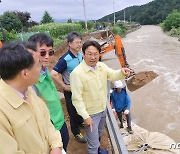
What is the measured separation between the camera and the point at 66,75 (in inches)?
121

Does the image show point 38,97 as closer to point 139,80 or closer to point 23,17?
point 139,80

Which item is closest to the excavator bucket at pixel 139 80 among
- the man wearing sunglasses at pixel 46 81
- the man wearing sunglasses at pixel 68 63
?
the man wearing sunglasses at pixel 68 63

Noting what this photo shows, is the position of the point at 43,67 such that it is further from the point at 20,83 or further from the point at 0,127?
the point at 0,127

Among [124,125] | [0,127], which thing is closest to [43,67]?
[0,127]

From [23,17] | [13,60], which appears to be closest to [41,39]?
[13,60]

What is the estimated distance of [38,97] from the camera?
1.63 meters

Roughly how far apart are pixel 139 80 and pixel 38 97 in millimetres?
9846

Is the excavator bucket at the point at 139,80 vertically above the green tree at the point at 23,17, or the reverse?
the green tree at the point at 23,17

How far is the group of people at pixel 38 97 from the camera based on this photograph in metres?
1.26

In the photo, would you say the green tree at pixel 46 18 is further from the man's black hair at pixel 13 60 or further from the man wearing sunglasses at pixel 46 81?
the man's black hair at pixel 13 60

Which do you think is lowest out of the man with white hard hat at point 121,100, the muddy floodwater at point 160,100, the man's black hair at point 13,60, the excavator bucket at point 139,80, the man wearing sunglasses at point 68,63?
the muddy floodwater at point 160,100

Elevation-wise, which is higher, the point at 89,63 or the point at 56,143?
the point at 89,63

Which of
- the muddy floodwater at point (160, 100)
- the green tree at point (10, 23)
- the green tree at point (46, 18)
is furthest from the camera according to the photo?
the green tree at point (46, 18)

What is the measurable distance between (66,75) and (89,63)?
738mm
